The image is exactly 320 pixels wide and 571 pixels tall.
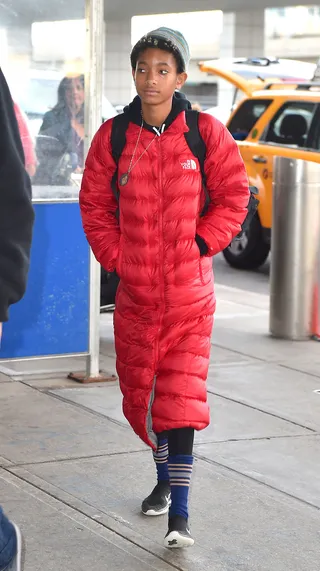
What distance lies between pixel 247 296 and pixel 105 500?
6.41 metres

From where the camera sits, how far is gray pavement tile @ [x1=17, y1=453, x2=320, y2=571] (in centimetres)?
434

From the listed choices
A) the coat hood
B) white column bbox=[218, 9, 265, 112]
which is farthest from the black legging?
white column bbox=[218, 9, 265, 112]

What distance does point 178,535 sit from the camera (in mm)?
4375

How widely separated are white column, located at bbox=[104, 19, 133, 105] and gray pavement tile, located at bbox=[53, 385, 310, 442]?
1423 inches

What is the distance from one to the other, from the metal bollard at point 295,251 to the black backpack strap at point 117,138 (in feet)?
14.3

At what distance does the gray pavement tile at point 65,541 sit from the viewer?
4.23 m

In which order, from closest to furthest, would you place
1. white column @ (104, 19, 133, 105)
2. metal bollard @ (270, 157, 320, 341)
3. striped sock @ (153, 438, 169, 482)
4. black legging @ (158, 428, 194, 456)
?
1. black legging @ (158, 428, 194, 456)
2. striped sock @ (153, 438, 169, 482)
3. metal bollard @ (270, 157, 320, 341)
4. white column @ (104, 19, 133, 105)

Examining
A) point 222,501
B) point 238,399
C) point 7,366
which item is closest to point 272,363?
point 238,399

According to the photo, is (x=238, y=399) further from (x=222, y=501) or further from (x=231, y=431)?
(x=222, y=501)

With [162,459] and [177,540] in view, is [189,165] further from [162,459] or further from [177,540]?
[177,540]

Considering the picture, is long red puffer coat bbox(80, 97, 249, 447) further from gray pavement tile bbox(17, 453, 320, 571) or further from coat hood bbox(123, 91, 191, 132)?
gray pavement tile bbox(17, 453, 320, 571)

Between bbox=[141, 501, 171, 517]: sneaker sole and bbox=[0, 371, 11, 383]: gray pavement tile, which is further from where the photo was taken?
bbox=[0, 371, 11, 383]: gray pavement tile

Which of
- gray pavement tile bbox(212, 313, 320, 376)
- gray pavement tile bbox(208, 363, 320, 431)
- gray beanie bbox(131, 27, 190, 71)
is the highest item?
gray beanie bbox(131, 27, 190, 71)

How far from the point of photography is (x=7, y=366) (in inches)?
301
